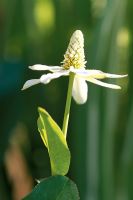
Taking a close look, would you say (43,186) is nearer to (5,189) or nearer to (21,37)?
(5,189)

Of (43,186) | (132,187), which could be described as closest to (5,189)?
(132,187)

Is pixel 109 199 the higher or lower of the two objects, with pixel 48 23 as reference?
lower

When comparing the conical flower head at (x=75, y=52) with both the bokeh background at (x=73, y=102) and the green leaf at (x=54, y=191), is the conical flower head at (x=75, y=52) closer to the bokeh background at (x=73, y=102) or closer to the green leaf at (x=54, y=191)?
the green leaf at (x=54, y=191)

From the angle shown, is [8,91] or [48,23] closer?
[8,91]

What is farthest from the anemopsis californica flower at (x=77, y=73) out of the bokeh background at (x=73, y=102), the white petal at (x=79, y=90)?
the bokeh background at (x=73, y=102)

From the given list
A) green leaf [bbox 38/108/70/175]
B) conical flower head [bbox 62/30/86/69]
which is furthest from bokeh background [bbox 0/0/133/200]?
green leaf [bbox 38/108/70/175]

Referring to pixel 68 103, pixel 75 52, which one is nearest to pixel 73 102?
pixel 75 52
